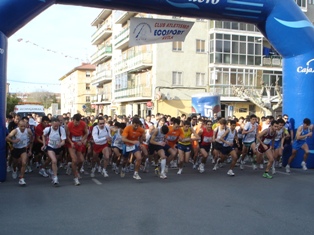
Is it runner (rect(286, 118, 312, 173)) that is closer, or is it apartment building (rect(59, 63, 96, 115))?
runner (rect(286, 118, 312, 173))

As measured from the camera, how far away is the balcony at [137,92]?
39.1 m

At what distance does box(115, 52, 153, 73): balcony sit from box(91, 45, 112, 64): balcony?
699 cm

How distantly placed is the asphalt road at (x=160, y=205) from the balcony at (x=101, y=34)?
4320 cm

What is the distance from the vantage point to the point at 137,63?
40.0 m

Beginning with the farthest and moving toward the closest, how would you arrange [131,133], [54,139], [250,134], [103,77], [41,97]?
1. [41,97]
2. [103,77]
3. [250,134]
4. [131,133]
5. [54,139]

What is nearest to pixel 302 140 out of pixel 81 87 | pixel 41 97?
pixel 81 87

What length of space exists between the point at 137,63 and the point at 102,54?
16.6 m

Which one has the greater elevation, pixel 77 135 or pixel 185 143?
pixel 77 135

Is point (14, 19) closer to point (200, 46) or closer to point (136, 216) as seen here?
point (136, 216)

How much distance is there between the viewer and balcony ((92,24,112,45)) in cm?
5306

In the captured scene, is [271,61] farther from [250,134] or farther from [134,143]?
[134,143]

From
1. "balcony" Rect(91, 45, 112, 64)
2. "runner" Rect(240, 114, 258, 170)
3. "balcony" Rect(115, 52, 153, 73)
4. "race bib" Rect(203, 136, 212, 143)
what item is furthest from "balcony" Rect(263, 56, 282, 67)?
"race bib" Rect(203, 136, 212, 143)

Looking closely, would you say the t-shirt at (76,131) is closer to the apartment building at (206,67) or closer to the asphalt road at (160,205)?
the asphalt road at (160,205)

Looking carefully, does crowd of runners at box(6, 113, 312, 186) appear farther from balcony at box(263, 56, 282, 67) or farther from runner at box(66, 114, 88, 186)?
balcony at box(263, 56, 282, 67)
